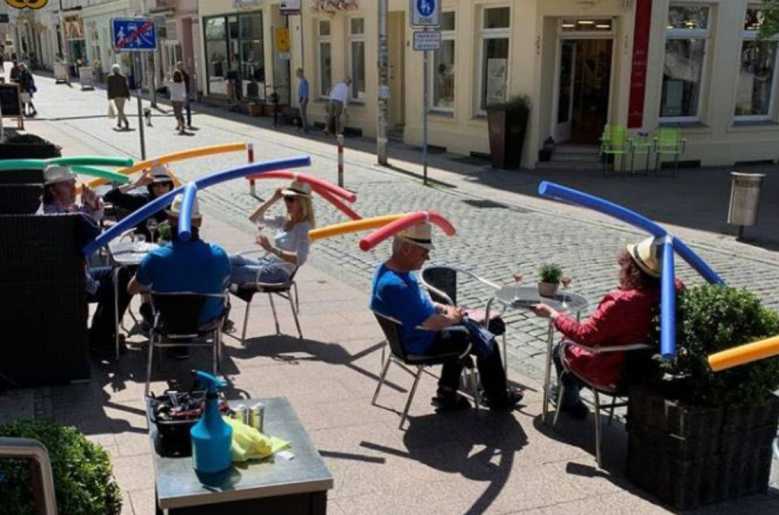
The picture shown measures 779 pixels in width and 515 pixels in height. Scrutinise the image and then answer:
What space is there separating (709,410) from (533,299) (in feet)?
5.45

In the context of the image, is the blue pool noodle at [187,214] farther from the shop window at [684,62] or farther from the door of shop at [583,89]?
the shop window at [684,62]

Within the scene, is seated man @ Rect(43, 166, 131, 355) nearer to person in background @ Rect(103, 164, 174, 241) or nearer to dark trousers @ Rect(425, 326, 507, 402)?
person in background @ Rect(103, 164, 174, 241)

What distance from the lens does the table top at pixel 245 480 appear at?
10.2ft

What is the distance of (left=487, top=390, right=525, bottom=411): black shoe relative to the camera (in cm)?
565

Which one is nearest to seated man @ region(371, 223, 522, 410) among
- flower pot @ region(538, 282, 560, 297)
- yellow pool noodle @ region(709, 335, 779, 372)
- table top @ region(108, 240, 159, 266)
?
flower pot @ region(538, 282, 560, 297)

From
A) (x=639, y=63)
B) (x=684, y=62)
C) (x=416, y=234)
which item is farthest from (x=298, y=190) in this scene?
(x=684, y=62)

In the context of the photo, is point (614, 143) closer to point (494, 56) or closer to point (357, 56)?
point (494, 56)

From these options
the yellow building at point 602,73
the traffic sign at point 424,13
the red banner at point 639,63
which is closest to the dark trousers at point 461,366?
the traffic sign at point 424,13

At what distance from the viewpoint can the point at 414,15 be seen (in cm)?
1482

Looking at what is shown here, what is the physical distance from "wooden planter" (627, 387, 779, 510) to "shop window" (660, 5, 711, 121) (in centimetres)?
1443

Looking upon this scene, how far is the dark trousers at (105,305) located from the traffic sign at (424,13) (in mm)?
9542

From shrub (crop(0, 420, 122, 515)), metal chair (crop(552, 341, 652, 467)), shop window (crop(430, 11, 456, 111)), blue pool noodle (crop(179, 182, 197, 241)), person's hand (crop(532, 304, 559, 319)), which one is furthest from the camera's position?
shop window (crop(430, 11, 456, 111))

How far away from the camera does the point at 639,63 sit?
55.2 ft

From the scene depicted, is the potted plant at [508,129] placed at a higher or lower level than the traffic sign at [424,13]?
lower
